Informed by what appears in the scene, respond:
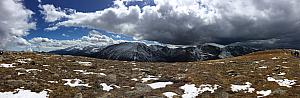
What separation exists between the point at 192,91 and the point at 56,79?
14.2m

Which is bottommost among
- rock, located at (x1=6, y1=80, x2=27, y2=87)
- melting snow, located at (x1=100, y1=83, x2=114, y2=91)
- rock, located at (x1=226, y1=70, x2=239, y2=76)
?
melting snow, located at (x1=100, y1=83, x2=114, y2=91)

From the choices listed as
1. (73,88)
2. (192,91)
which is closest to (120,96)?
(73,88)

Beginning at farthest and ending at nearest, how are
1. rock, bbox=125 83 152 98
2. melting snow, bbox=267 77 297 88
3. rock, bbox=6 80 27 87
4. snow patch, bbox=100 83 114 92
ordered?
melting snow, bbox=267 77 297 88 < snow patch, bbox=100 83 114 92 < rock, bbox=125 83 152 98 < rock, bbox=6 80 27 87

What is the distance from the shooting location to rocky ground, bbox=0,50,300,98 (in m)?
34.9

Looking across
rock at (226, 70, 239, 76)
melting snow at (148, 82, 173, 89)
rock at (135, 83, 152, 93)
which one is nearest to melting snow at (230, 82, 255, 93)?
rock at (226, 70, 239, 76)

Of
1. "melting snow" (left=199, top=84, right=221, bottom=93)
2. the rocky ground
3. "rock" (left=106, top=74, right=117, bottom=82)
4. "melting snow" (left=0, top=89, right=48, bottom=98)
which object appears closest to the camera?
"melting snow" (left=0, top=89, right=48, bottom=98)

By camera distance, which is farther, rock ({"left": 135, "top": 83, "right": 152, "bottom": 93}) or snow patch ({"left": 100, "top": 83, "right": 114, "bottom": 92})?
rock ({"left": 135, "top": 83, "right": 152, "bottom": 93})

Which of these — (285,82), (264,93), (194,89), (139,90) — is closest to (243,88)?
(264,93)

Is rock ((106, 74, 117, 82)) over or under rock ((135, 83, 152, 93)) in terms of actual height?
over

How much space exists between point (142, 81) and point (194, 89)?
624 cm

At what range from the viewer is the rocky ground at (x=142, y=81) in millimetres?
34875

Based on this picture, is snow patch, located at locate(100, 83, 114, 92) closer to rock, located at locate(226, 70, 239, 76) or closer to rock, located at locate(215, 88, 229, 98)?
rock, located at locate(215, 88, 229, 98)

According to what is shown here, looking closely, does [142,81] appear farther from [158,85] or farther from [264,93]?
[264,93]

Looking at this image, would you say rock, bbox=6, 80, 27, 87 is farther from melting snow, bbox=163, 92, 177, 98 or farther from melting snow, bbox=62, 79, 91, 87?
melting snow, bbox=163, 92, 177, 98
